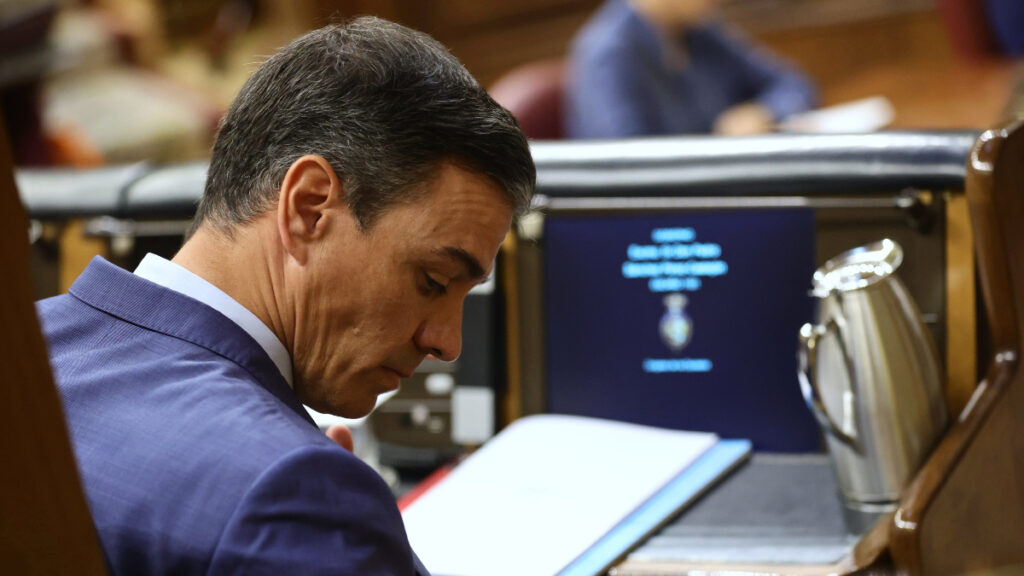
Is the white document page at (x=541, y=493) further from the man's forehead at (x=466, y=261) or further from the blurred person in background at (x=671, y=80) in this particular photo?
the blurred person in background at (x=671, y=80)

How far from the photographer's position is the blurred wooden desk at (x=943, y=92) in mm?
2369

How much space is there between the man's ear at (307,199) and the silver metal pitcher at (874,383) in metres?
0.56

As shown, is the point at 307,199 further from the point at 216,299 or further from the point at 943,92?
the point at 943,92

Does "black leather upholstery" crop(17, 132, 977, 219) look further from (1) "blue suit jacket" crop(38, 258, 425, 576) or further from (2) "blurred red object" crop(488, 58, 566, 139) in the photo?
(2) "blurred red object" crop(488, 58, 566, 139)

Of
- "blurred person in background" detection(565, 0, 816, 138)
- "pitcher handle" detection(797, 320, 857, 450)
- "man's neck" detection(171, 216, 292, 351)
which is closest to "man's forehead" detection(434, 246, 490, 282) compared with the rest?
"man's neck" detection(171, 216, 292, 351)

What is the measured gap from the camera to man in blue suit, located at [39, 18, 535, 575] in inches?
25.4

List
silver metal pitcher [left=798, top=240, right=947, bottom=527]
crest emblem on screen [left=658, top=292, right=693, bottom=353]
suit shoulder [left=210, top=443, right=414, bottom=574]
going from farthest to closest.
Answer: crest emblem on screen [left=658, top=292, right=693, bottom=353], silver metal pitcher [left=798, top=240, right=947, bottom=527], suit shoulder [left=210, top=443, right=414, bottom=574]

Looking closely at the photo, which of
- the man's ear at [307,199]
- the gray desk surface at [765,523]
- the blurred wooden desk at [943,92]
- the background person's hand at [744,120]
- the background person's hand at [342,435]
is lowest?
the gray desk surface at [765,523]

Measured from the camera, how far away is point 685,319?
1.32m

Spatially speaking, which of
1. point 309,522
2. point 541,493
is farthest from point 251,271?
point 541,493

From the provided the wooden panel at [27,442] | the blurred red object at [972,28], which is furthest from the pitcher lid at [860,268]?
the blurred red object at [972,28]

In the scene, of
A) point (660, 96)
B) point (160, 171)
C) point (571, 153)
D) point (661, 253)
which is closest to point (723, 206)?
point (661, 253)

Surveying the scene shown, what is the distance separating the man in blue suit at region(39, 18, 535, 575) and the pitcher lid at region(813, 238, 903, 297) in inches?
15.5

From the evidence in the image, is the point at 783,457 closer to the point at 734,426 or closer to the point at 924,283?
the point at 734,426
